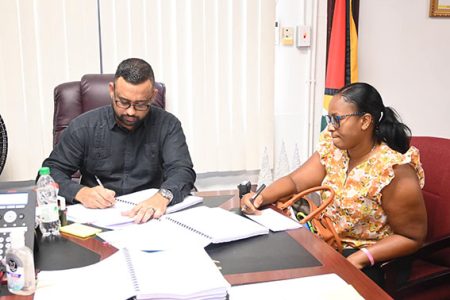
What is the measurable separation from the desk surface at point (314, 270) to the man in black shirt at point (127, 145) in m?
0.52

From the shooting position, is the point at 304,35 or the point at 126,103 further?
the point at 304,35

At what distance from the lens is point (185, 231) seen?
1.28m

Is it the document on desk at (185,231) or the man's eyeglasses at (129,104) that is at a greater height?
the man's eyeglasses at (129,104)

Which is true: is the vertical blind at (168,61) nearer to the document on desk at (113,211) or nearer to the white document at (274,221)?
the document on desk at (113,211)

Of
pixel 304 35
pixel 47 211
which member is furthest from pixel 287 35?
pixel 47 211

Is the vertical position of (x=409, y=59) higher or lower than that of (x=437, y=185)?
higher

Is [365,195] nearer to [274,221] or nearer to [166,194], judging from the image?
[274,221]

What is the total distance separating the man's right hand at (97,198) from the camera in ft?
4.89

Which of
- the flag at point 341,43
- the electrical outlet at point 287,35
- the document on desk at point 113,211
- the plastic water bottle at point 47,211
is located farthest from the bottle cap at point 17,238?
the electrical outlet at point 287,35

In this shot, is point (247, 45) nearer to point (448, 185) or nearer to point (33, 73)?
point (33, 73)

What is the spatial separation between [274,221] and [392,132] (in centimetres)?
55

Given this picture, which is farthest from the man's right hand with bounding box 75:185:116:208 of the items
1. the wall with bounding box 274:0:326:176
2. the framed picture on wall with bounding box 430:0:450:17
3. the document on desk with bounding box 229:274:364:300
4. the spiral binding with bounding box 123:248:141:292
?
the framed picture on wall with bounding box 430:0:450:17

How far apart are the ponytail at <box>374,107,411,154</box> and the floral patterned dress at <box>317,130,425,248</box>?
0.02 metres

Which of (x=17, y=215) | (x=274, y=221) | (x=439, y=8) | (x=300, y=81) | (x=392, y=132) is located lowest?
(x=274, y=221)
